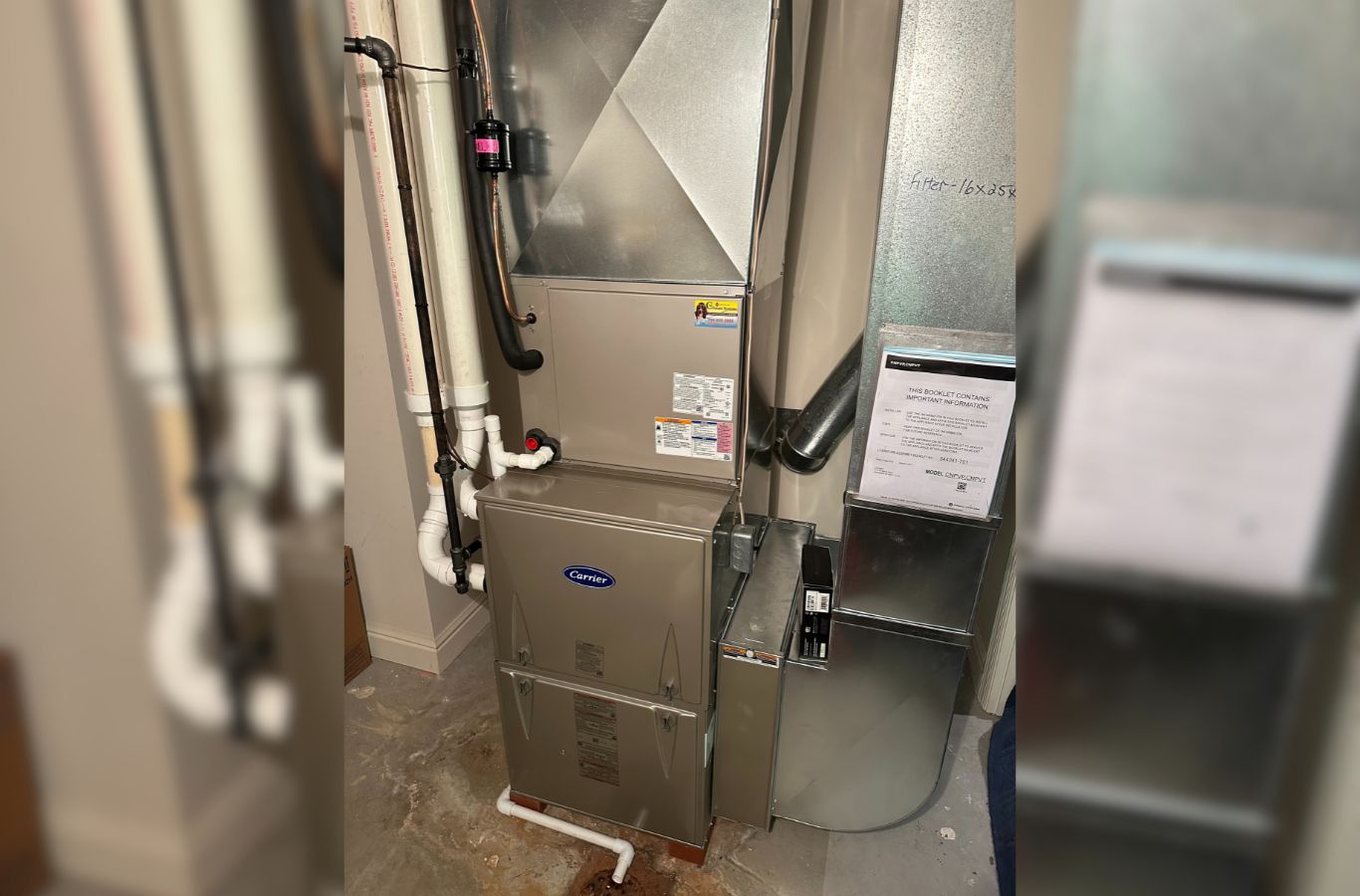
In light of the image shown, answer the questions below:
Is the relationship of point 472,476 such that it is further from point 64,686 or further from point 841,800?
point 64,686

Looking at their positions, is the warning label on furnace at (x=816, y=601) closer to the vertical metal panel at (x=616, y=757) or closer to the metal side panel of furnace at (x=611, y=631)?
A: the metal side panel of furnace at (x=611, y=631)

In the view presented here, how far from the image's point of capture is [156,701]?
11cm

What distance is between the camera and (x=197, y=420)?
98mm

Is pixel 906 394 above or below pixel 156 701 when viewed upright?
below

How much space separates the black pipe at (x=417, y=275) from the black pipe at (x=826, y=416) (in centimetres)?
102

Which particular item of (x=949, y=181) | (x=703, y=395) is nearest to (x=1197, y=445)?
(x=949, y=181)

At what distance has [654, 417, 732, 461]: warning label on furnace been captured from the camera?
1.54 metres

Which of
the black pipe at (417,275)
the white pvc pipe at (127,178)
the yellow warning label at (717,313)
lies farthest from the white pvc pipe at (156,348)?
the black pipe at (417,275)

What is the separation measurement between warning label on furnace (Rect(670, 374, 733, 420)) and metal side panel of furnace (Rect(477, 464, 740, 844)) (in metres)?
0.19

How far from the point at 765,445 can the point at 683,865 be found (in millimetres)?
1144

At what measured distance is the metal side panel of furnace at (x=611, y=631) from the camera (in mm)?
1421

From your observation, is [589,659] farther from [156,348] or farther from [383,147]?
[156,348]

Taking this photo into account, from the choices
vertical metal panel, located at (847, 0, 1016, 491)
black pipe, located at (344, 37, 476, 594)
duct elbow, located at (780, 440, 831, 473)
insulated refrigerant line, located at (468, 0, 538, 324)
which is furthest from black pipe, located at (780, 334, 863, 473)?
black pipe, located at (344, 37, 476, 594)

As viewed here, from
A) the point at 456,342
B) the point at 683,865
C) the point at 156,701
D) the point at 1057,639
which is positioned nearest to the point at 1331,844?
the point at 1057,639
